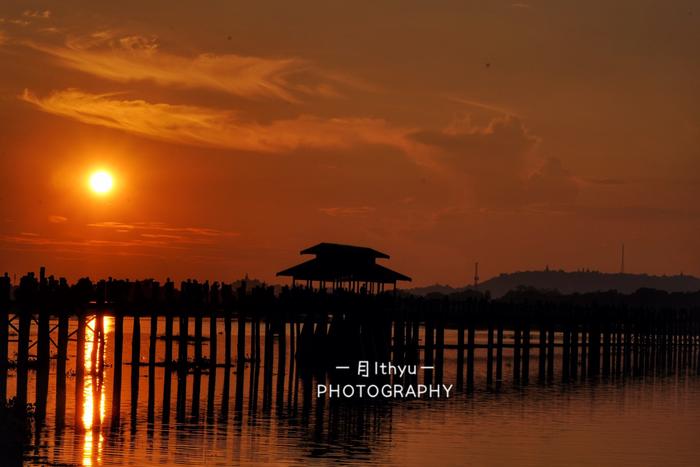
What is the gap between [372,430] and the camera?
38.9 metres

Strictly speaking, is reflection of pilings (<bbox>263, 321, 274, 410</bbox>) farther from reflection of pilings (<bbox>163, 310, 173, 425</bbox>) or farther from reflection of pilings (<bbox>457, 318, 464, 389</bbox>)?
reflection of pilings (<bbox>457, 318, 464, 389</bbox>)

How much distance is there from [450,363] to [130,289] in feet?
108

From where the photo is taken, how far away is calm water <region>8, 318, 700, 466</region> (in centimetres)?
3344

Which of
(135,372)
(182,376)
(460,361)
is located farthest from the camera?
(460,361)

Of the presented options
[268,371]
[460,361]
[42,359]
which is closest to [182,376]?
[268,371]

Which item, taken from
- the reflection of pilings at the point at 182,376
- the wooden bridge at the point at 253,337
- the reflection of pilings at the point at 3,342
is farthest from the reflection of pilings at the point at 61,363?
the reflection of pilings at the point at 182,376

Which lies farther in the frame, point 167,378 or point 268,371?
point 268,371

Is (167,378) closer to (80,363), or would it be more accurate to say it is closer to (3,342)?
(80,363)

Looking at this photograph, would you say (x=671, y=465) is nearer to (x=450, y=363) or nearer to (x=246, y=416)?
(x=246, y=416)

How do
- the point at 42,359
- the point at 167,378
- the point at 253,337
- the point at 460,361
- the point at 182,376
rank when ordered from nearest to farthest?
the point at 42,359
the point at 167,378
the point at 182,376
the point at 253,337
the point at 460,361

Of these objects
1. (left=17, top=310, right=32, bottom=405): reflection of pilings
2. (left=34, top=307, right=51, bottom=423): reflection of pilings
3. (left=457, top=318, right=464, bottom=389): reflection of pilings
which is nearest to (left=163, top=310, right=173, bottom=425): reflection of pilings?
(left=34, top=307, right=51, bottom=423): reflection of pilings

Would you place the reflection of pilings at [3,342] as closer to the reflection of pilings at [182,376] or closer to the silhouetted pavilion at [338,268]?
the reflection of pilings at [182,376]

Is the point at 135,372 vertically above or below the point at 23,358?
below

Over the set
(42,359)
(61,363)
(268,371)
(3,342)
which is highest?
(3,342)
